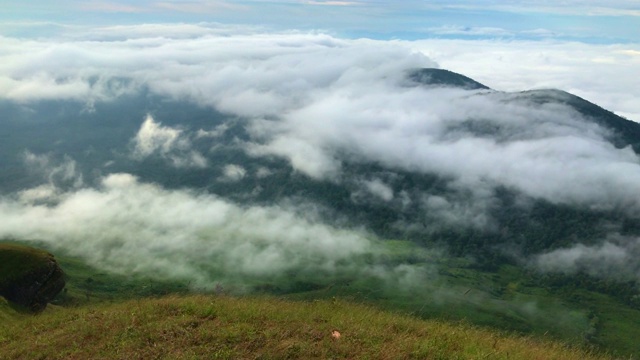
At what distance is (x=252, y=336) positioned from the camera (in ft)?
52.2

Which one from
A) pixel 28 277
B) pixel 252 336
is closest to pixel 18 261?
pixel 28 277

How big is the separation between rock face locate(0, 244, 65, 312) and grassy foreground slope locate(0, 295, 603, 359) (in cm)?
3421

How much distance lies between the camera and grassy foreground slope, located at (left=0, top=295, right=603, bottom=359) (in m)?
15.1

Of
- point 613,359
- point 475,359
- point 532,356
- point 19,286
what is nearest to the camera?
point 475,359

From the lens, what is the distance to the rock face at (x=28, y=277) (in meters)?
48.9

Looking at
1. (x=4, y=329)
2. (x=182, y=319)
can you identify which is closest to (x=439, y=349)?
(x=182, y=319)

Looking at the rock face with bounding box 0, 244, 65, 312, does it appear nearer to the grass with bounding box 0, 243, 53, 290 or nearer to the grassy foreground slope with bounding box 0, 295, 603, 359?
the grass with bounding box 0, 243, 53, 290

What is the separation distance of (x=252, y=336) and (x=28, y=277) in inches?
1883

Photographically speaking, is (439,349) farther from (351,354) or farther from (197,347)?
(197,347)

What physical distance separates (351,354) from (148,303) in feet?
32.3

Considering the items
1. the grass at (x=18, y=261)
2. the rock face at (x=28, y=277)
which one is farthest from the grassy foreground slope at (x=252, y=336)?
the grass at (x=18, y=261)

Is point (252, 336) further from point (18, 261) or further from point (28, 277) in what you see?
point (18, 261)

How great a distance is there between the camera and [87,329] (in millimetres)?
17469

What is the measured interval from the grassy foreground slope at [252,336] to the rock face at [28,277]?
34211 millimetres
